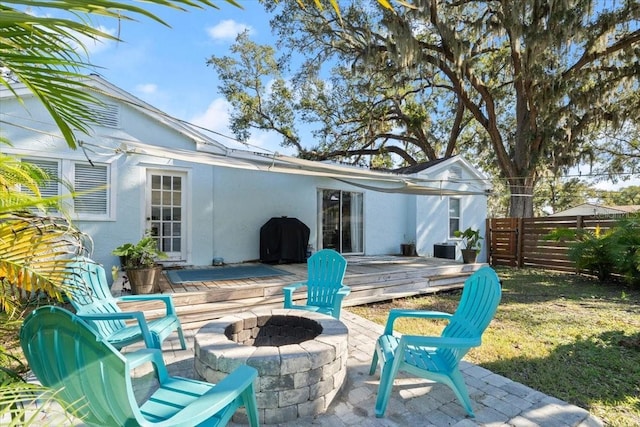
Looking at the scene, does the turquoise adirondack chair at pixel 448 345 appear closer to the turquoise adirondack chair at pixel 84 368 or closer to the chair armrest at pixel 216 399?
the chair armrest at pixel 216 399

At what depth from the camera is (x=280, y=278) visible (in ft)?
19.0

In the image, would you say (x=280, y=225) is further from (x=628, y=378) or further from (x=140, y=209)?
(x=628, y=378)

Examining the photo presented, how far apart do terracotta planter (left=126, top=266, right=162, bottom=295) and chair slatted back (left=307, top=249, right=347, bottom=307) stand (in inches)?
81.4

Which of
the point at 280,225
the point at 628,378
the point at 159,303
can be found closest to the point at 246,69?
the point at 280,225

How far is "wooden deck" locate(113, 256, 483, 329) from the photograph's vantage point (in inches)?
177

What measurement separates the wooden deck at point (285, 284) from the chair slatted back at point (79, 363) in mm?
2913

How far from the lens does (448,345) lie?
2248 mm

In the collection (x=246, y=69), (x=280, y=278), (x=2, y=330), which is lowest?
(x=280, y=278)

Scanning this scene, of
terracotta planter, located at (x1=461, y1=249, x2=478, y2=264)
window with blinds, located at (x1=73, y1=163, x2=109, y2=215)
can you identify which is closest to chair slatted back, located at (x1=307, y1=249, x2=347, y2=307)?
window with blinds, located at (x1=73, y1=163, x2=109, y2=215)

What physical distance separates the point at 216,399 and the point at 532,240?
10826 millimetres

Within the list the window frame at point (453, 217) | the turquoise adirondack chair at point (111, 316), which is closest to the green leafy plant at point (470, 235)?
the window frame at point (453, 217)

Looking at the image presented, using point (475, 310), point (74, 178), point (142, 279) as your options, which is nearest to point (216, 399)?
point (475, 310)

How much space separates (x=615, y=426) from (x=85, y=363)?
3.39 metres

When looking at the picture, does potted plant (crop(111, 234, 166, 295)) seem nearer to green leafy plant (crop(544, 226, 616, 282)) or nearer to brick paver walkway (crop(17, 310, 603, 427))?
brick paver walkway (crop(17, 310, 603, 427))
